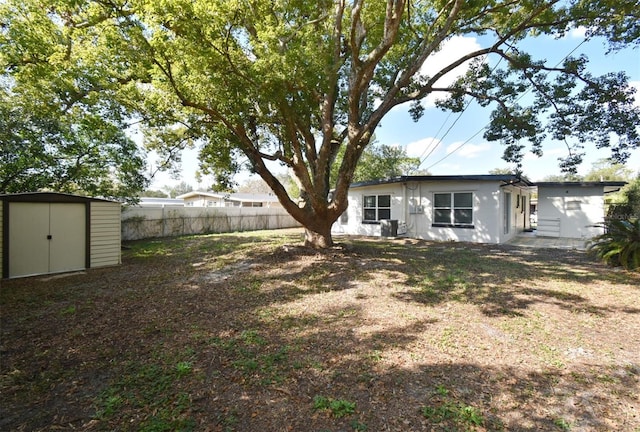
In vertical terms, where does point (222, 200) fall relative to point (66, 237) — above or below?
above

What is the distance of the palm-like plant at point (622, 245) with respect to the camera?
6.82 m

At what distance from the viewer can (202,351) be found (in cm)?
314

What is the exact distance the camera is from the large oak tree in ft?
18.1

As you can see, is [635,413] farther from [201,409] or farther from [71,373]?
[71,373]

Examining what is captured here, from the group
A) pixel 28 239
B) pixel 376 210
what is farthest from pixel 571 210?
pixel 28 239

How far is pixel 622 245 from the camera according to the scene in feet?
23.2

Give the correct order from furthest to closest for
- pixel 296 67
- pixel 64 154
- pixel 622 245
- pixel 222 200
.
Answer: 1. pixel 222 200
2. pixel 64 154
3. pixel 622 245
4. pixel 296 67

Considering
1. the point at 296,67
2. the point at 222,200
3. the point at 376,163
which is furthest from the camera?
the point at 222,200

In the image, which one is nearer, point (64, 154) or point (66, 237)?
point (66, 237)

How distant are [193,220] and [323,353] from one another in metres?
14.5

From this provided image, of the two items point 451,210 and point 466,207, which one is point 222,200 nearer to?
point 451,210

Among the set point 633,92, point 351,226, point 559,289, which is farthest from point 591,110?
point 351,226

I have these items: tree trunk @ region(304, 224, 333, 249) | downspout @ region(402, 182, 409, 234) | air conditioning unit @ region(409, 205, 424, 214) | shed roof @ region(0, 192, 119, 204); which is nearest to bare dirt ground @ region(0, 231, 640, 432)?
shed roof @ region(0, 192, 119, 204)

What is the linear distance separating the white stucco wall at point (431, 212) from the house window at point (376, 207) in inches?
8.3
